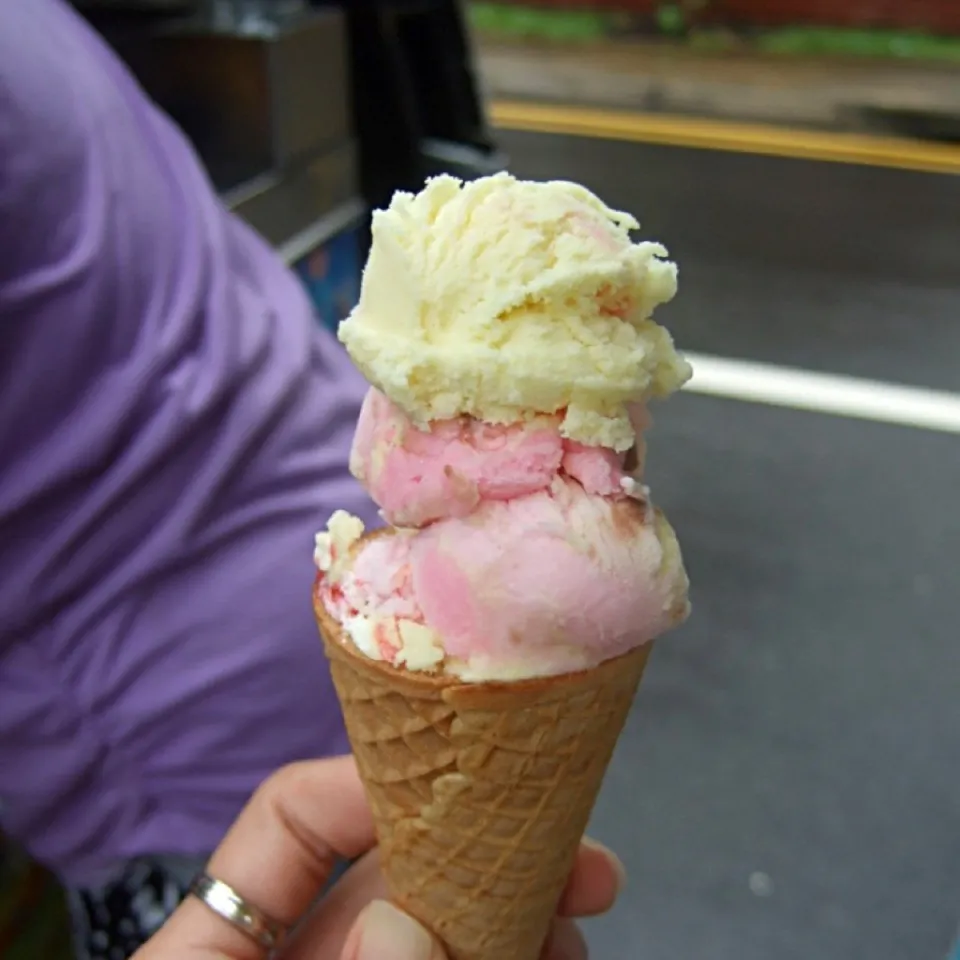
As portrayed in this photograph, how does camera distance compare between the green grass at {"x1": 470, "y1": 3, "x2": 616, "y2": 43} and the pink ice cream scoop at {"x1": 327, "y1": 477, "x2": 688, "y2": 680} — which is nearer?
the pink ice cream scoop at {"x1": 327, "y1": 477, "x2": 688, "y2": 680}

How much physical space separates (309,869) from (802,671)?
1.44 metres

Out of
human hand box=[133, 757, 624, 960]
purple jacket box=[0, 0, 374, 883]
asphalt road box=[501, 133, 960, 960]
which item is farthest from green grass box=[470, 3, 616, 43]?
human hand box=[133, 757, 624, 960]

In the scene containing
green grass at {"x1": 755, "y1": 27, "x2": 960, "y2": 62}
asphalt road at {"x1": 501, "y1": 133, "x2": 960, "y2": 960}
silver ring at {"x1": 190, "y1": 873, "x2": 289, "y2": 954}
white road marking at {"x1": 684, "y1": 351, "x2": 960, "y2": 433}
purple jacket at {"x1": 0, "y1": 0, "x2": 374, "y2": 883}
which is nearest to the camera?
silver ring at {"x1": 190, "y1": 873, "x2": 289, "y2": 954}

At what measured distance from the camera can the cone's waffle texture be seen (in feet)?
2.26

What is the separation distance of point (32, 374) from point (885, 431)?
245 centimetres

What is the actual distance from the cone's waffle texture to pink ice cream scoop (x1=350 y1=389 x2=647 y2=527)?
107 mm

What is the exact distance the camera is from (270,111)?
205 cm

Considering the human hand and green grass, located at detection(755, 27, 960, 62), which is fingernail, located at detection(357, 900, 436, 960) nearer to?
the human hand

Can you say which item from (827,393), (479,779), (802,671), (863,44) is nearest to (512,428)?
(479,779)

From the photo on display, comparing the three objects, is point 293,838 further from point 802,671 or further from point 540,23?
point 540,23

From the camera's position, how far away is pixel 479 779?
0.73m

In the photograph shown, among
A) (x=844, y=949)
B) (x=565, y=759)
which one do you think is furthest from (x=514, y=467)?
(x=844, y=949)

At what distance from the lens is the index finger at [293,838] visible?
3.13ft

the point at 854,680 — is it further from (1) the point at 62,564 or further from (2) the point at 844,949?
(1) the point at 62,564
